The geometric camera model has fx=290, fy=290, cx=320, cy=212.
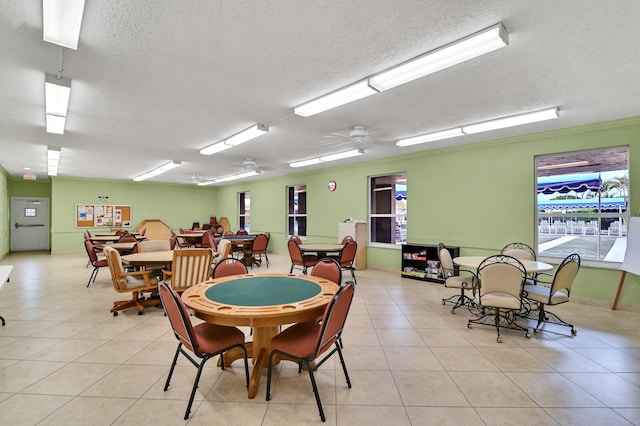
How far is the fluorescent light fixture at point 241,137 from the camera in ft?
14.8

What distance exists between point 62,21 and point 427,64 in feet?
8.96

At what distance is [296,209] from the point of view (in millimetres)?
10289

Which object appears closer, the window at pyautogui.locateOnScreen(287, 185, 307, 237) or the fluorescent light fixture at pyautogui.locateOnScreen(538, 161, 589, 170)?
the fluorescent light fixture at pyautogui.locateOnScreen(538, 161, 589, 170)

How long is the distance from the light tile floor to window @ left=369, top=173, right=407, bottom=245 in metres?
3.65

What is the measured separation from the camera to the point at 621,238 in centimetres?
434

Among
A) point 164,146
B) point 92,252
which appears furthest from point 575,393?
point 92,252

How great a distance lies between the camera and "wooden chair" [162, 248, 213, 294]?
379cm

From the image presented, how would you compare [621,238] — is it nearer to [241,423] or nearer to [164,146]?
[241,423]

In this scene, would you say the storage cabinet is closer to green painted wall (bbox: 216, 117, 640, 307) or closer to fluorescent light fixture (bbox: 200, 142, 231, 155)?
green painted wall (bbox: 216, 117, 640, 307)

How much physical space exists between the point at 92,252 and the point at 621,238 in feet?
30.2

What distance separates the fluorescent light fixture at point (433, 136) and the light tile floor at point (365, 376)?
9.40 ft

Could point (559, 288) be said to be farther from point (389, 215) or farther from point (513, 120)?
point (389, 215)

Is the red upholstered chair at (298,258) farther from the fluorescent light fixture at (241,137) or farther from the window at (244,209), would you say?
the window at (244,209)

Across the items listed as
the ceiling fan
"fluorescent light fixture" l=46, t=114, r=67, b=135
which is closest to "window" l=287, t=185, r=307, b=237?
the ceiling fan
